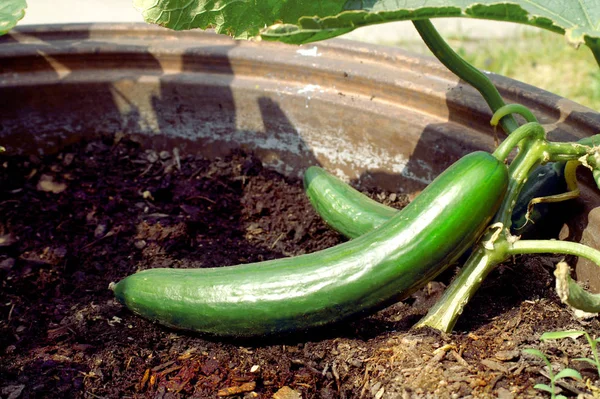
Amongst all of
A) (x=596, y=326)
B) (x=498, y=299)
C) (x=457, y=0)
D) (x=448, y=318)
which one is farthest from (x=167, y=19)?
(x=596, y=326)

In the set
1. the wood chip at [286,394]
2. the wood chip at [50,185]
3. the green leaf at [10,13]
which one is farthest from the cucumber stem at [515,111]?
the wood chip at [50,185]

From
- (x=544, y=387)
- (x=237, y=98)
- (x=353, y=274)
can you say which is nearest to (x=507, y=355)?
(x=544, y=387)

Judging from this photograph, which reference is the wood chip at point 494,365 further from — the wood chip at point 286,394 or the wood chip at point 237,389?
the wood chip at point 237,389

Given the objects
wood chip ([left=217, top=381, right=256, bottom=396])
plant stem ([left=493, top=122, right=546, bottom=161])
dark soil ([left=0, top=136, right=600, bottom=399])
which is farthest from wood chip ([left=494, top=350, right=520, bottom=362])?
wood chip ([left=217, top=381, right=256, bottom=396])

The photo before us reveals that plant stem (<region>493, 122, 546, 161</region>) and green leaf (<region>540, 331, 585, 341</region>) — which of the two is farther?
plant stem (<region>493, 122, 546, 161</region>)

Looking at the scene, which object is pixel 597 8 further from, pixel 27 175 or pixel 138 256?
pixel 27 175

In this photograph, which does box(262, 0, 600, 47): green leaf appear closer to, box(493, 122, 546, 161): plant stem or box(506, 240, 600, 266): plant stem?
box(493, 122, 546, 161): plant stem
